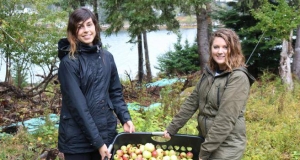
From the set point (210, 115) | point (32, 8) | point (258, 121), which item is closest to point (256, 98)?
point (258, 121)

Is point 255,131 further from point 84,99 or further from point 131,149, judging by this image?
point 84,99

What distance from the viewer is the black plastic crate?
2246mm

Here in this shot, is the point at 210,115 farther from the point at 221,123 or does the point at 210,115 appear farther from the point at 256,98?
the point at 256,98

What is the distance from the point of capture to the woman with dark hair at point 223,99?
6.81 ft

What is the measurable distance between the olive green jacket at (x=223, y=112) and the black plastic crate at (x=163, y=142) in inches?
3.9

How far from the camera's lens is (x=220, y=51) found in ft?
7.20

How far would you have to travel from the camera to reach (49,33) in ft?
29.7

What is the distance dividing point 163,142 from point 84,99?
2.02 ft

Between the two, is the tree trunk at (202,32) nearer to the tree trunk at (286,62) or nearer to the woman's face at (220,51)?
the tree trunk at (286,62)

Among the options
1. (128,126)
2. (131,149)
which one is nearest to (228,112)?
(131,149)

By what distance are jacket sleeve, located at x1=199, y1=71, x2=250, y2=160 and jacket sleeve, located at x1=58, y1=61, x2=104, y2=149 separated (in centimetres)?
70

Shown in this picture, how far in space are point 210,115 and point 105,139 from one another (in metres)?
0.72

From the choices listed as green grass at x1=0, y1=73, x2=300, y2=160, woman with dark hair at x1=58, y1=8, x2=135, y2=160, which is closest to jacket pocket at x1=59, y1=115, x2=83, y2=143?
woman with dark hair at x1=58, y1=8, x2=135, y2=160

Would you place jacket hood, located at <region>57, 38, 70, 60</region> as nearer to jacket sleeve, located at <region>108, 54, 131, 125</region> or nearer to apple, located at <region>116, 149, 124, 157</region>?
jacket sleeve, located at <region>108, 54, 131, 125</region>
